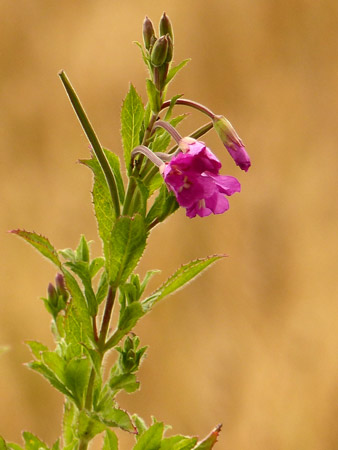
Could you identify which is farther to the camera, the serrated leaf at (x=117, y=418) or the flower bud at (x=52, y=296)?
the flower bud at (x=52, y=296)

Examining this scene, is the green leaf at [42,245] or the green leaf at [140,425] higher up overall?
the green leaf at [42,245]

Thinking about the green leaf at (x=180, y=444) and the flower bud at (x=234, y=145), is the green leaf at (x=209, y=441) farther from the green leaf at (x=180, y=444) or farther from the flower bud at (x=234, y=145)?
the flower bud at (x=234, y=145)

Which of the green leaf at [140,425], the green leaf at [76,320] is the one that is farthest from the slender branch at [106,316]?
the green leaf at [140,425]

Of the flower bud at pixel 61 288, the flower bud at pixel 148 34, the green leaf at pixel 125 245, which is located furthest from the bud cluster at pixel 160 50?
the flower bud at pixel 61 288

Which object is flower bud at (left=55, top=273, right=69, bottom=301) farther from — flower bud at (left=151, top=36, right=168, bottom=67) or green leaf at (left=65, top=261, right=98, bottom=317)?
flower bud at (left=151, top=36, right=168, bottom=67)

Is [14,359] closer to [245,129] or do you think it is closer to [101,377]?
[245,129]

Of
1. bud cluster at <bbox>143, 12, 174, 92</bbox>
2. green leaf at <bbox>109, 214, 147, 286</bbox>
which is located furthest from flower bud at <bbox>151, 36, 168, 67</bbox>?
green leaf at <bbox>109, 214, 147, 286</bbox>

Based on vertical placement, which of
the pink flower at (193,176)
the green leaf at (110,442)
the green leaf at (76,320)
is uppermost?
the pink flower at (193,176)
